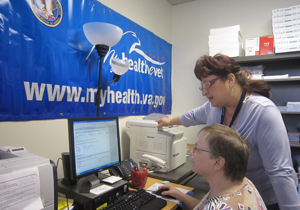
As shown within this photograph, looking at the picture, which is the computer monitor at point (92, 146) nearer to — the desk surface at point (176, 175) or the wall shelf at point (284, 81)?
the desk surface at point (176, 175)

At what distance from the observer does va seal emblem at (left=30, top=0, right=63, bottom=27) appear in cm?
134

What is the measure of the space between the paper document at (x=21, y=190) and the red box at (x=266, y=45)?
104 inches

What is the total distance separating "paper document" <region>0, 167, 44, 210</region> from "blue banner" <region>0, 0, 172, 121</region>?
662mm

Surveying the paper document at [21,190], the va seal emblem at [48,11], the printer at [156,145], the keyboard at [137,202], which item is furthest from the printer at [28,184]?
the printer at [156,145]

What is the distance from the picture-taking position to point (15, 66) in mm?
1247

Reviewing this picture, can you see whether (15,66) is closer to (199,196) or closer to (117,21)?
(117,21)

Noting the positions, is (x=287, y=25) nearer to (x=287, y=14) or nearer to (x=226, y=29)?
(x=287, y=14)

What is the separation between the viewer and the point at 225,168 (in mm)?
933

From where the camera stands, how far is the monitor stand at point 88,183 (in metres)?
1.17

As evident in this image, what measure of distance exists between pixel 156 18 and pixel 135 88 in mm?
1215

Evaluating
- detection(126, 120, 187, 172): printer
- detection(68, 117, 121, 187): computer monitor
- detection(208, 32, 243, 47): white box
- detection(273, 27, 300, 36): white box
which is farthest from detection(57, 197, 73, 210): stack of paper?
detection(273, 27, 300, 36): white box

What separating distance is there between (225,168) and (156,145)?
0.97m

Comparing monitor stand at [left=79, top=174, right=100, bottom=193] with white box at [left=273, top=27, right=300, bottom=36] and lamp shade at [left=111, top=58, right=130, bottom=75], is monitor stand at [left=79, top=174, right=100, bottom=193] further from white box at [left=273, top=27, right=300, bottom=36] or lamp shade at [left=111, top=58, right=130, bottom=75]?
white box at [left=273, top=27, right=300, bottom=36]

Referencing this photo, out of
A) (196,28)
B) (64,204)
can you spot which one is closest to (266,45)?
(196,28)
